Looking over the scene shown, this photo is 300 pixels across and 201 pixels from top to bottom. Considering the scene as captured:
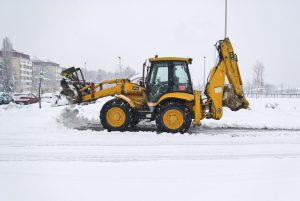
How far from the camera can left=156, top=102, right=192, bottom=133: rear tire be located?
1039 centimetres

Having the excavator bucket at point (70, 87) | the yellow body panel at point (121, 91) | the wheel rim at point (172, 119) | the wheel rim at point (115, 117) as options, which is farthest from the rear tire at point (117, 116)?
the excavator bucket at point (70, 87)

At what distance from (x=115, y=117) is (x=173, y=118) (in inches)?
85.0

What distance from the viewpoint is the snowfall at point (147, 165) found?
4.75 meters

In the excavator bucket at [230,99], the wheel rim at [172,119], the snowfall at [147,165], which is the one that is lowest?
the snowfall at [147,165]

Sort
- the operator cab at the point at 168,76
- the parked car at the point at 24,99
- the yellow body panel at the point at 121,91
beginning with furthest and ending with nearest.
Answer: the parked car at the point at 24,99 → the yellow body panel at the point at 121,91 → the operator cab at the point at 168,76

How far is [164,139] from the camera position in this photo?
9344mm

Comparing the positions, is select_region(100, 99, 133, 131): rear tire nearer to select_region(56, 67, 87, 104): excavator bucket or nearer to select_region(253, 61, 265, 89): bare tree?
select_region(56, 67, 87, 104): excavator bucket

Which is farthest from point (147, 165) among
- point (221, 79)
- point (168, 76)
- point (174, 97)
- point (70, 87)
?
point (70, 87)

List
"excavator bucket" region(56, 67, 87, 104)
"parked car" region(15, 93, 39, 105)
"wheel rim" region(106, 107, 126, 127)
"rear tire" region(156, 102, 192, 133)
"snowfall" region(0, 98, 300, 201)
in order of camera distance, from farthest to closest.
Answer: "parked car" region(15, 93, 39, 105) → "excavator bucket" region(56, 67, 87, 104) → "wheel rim" region(106, 107, 126, 127) → "rear tire" region(156, 102, 192, 133) → "snowfall" region(0, 98, 300, 201)

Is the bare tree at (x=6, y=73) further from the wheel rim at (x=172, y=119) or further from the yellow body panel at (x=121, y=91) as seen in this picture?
the wheel rim at (x=172, y=119)

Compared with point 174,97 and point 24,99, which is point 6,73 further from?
point 174,97

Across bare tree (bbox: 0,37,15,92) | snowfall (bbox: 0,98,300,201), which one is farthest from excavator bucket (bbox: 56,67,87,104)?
bare tree (bbox: 0,37,15,92)

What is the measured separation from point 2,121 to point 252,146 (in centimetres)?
1024

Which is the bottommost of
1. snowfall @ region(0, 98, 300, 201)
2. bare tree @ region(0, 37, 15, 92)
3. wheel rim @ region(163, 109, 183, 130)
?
snowfall @ region(0, 98, 300, 201)
